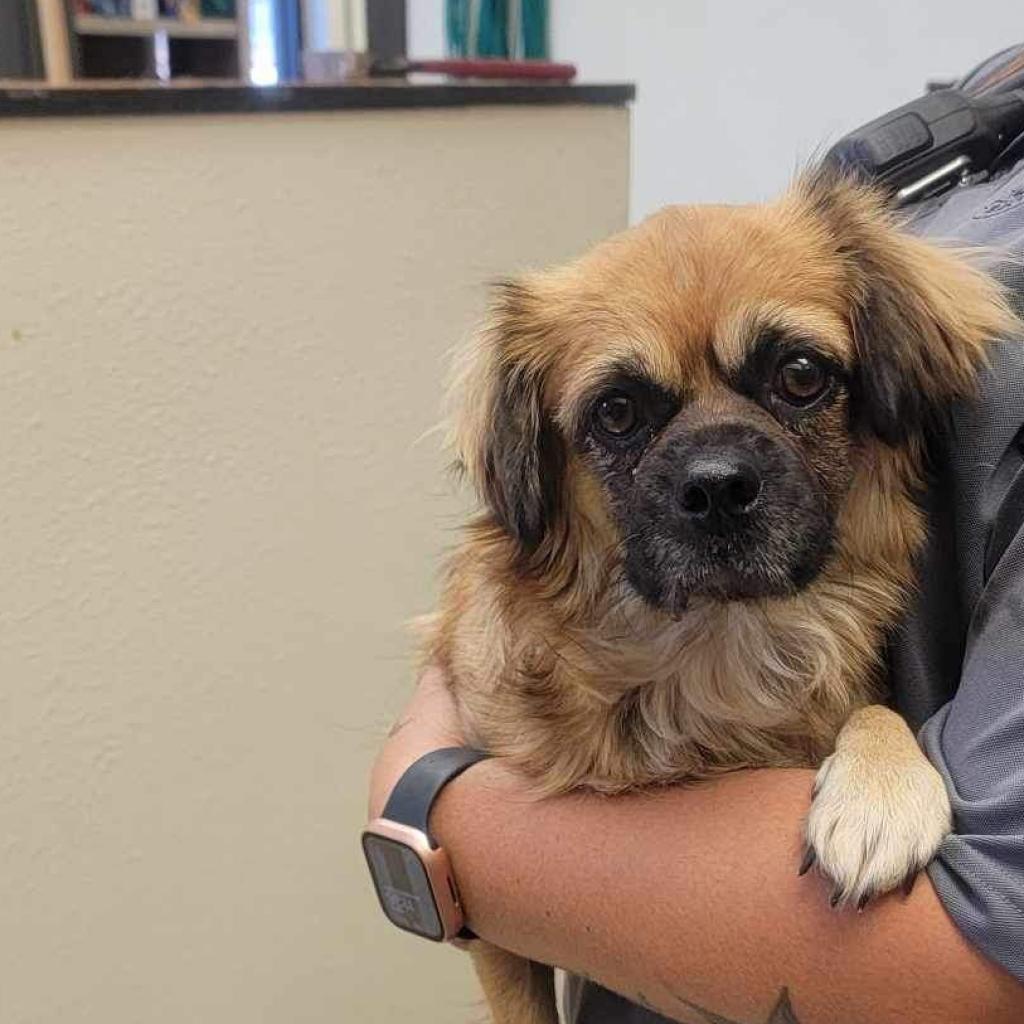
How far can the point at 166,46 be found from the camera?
2.64m

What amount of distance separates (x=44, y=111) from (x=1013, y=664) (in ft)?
3.04

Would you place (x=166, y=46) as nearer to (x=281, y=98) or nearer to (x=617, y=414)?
(x=281, y=98)

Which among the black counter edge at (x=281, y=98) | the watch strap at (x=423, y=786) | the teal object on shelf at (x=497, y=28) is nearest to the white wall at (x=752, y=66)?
the teal object on shelf at (x=497, y=28)

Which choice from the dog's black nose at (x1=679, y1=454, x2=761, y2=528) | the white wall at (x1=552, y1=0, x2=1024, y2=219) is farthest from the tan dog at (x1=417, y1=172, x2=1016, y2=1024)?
the white wall at (x1=552, y1=0, x2=1024, y2=219)

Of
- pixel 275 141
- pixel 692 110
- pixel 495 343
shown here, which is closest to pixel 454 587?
pixel 495 343

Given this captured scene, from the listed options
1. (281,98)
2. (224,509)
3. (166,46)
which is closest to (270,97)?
(281,98)

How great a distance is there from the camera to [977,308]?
78cm

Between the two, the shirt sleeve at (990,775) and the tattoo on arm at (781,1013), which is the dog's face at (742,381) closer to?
the shirt sleeve at (990,775)

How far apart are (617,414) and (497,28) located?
194 cm

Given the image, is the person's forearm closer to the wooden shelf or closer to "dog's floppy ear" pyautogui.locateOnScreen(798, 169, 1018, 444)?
"dog's floppy ear" pyautogui.locateOnScreen(798, 169, 1018, 444)

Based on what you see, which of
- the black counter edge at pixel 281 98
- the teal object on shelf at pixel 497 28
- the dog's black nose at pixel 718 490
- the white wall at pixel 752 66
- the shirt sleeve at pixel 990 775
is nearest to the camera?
the shirt sleeve at pixel 990 775

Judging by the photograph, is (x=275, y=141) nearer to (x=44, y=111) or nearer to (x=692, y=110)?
(x=44, y=111)

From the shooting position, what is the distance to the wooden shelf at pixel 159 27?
2.30 m

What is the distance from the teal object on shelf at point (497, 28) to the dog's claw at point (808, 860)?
207 cm
